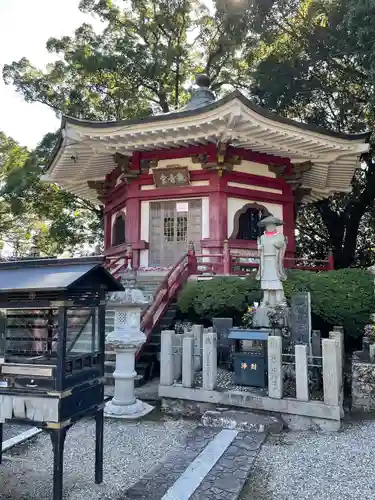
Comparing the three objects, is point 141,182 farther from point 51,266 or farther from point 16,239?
point 16,239

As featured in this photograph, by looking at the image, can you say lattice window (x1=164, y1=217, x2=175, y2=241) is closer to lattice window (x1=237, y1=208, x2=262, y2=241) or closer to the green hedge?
lattice window (x1=237, y1=208, x2=262, y2=241)

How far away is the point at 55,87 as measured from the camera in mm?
20156

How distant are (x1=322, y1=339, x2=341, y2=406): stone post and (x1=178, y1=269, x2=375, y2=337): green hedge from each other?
3.15 meters

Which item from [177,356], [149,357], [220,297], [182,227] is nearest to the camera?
[177,356]

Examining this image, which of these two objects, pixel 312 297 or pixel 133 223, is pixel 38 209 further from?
pixel 312 297

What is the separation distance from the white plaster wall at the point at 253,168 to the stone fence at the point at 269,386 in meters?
6.33

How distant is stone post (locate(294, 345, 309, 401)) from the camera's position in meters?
5.48

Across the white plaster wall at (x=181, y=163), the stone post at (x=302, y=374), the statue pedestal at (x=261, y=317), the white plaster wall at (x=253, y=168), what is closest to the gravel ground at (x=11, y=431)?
the stone post at (x=302, y=374)

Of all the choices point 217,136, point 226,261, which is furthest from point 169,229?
point 217,136

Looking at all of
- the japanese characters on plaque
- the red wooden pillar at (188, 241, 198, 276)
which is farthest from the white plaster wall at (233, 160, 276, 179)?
the red wooden pillar at (188, 241, 198, 276)

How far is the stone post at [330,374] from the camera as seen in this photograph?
5.28 m

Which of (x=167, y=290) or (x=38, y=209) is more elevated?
(x=38, y=209)

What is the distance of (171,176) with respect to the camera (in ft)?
38.2

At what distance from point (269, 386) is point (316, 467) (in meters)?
1.49
